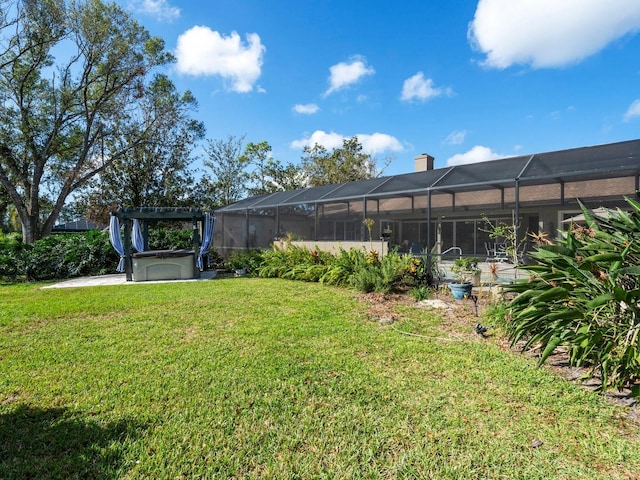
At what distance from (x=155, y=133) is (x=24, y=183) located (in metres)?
7.15

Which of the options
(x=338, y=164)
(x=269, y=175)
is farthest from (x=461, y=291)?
(x=269, y=175)

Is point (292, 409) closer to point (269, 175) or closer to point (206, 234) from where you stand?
point (206, 234)

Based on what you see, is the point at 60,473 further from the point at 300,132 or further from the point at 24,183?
the point at 300,132

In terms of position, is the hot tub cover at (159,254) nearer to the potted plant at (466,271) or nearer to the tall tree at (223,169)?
the potted plant at (466,271)

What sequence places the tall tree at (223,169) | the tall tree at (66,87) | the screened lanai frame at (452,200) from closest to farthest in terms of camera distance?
1. the screened lanai frame at (452,200)
2. the tall tree at (66,87)
3. the tall tree at (223,169)

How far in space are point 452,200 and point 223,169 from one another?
54.1 feet

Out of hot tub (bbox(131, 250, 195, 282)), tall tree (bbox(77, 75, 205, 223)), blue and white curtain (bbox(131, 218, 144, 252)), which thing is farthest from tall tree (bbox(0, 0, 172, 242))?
hot tub (bbox(131, 250, 195, 282))

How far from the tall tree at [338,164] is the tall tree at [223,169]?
16.4 ft

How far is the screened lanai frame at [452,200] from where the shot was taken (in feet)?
24.0

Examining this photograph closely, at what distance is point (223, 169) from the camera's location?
23188 millimetres

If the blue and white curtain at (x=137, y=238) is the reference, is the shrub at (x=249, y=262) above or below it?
below

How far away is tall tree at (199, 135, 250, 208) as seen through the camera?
74.8 ft

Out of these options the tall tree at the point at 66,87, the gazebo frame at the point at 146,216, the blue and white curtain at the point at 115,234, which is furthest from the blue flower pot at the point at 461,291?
the tall tree at the point at 66,87

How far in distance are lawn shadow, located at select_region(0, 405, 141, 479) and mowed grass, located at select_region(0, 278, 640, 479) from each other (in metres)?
0.01
